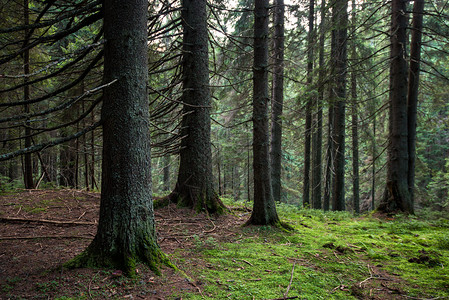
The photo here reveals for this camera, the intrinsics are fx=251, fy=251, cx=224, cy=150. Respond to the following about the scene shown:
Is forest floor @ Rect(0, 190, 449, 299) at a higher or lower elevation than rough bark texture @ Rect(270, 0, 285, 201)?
lower

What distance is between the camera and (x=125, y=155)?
307 cm

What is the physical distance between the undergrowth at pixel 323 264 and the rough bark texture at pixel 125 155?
925 millimetres

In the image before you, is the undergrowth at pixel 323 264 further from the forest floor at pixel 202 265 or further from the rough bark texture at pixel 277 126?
the rough bark texture at pixel 277 126

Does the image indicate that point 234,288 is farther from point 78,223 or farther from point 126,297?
point 78,223

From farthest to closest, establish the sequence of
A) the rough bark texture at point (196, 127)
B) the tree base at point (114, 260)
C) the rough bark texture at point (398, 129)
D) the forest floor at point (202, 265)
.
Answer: the rough bark texture at point (398, 129) → the rough bark texture at point (196, 127) → the tree base at point (114, 260) → the forest floor at point (202, 265)

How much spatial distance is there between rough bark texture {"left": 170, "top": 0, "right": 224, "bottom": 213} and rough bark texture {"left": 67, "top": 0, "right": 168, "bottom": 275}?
2.82 m

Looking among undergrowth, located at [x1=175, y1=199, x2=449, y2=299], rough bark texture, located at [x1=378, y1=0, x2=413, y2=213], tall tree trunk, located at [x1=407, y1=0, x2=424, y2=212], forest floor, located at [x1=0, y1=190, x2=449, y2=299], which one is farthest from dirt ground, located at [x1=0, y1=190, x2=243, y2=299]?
tall tree trunk, located at [x1=407, y1=0, x2=424, y2=212]

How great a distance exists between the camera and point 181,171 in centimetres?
619

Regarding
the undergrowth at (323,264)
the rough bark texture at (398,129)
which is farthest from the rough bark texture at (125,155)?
the rough bark texture at (398,129)

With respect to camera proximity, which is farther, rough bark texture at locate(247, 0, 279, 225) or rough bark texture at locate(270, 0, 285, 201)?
rough bark texture at locate(270, 0, 285, 201)

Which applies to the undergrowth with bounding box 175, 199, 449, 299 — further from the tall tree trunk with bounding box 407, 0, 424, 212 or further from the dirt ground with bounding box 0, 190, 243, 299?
the tall tree trunk with bounding box 407, 0, 424, 212

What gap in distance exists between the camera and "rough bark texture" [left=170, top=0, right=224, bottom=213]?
20.0 ft

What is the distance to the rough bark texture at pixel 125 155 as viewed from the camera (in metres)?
3.02

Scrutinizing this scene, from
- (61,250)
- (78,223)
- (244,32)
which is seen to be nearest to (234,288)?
(61,250)
